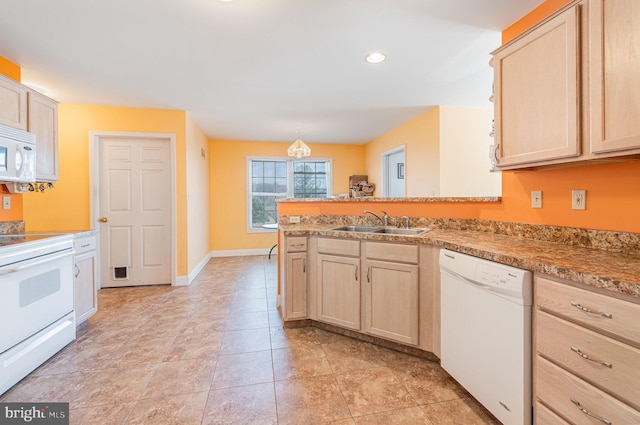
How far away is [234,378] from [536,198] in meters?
2.39

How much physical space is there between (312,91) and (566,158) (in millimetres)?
2606

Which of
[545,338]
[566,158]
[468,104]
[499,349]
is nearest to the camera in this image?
[545,338]

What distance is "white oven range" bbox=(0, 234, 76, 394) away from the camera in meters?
1.71

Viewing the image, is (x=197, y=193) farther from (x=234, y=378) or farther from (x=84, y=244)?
(x=234, y=378)

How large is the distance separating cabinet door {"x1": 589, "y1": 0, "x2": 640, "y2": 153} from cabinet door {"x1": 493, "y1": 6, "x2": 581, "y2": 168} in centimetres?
8

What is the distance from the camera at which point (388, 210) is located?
2730 mm

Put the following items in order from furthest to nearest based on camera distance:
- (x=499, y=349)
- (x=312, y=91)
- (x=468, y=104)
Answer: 1. (x=468, y=104)
2. (x=312, y=91)
3. (x=499, y=349)

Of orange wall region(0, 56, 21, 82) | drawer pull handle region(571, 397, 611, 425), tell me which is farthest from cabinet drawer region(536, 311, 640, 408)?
orange wall region(0, 56, 21, 82)

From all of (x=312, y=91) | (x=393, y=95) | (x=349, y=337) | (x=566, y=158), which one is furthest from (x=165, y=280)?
(x=566, y=158)

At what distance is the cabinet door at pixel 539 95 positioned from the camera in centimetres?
143

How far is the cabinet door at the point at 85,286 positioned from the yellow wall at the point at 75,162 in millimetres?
1358

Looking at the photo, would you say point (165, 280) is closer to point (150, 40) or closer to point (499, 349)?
point (150, 40)

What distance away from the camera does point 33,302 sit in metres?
1.91

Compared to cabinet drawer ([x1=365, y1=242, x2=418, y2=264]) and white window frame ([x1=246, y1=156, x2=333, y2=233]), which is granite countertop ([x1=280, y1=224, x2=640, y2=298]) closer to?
cabinet drawer ([x1=365, y1=242, x2=418, y2=264])
